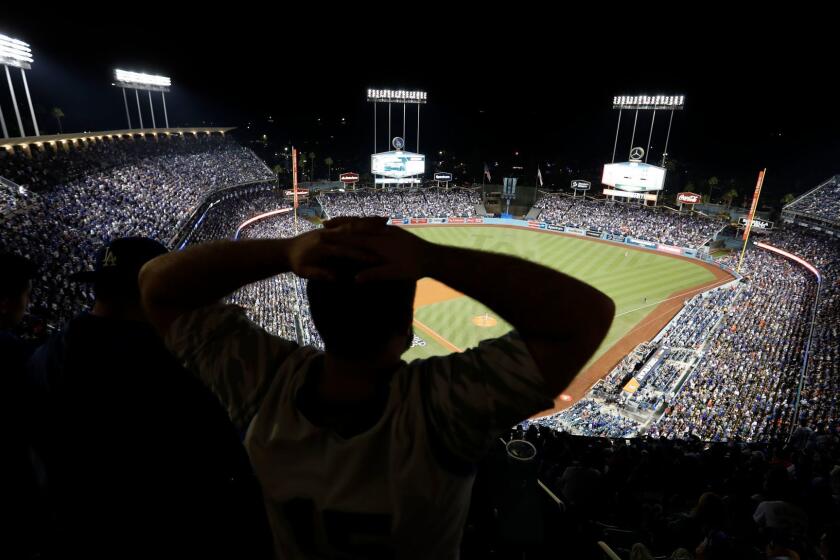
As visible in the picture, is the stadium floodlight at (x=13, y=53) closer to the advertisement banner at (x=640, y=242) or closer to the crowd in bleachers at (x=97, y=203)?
the crowd in bleachers at (x=97, y=203)

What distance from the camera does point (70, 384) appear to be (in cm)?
Answer: 221

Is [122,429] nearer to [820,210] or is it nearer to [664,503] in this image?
[664,503]

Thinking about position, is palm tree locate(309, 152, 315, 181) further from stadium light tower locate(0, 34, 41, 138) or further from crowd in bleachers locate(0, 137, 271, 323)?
stadium light tower locate(0, 34, 41, 138)

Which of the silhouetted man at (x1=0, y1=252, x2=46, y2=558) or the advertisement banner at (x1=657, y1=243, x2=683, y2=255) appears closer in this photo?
the silhouetted man at (x1=0, y1=252, x2=46, y2=558)

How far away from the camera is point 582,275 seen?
37.7 metres

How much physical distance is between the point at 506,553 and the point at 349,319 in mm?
3388

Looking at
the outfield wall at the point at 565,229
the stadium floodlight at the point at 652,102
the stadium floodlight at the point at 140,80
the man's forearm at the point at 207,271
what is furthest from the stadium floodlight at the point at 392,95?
the man's forearm at the point at 207,271

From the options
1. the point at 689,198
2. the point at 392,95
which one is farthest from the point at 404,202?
the point at 689,198

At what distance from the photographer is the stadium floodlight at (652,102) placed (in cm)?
5522

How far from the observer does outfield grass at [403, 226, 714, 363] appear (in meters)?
28.8

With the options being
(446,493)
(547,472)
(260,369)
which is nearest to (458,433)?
(446,493)

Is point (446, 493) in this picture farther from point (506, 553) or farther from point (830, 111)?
point (830, 111)

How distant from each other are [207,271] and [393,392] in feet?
2.49

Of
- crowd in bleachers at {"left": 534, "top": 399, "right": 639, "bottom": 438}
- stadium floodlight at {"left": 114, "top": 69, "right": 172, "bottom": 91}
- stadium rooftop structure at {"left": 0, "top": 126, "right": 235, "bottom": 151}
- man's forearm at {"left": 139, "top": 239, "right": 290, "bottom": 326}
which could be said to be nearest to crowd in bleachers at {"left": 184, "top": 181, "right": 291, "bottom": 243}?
stadium rooftop structure at {"left": 0, "top": 126, "right": 235, "bottom": 151}
